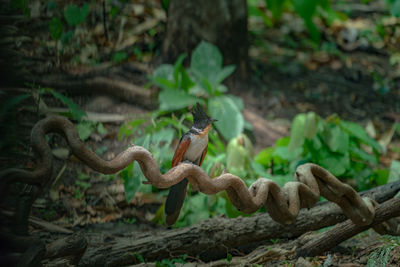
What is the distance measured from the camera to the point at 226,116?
2719 millimetres

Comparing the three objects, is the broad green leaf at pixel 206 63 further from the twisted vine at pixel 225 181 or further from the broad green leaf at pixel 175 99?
the twisted vine at pixel 225 181

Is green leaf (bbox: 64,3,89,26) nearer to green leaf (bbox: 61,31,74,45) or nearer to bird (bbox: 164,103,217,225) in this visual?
green leaf (bbox: 61,31,74,45)

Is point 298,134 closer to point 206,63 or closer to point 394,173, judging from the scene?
point 394,173

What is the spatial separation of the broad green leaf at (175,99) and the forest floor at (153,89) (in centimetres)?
16

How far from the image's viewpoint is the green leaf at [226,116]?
8.54ft

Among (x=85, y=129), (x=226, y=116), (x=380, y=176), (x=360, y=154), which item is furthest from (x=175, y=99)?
(x=380, y=176)

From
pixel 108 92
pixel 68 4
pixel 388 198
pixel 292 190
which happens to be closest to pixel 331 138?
pixel 388 198

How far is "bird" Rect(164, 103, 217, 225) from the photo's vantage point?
122 cm

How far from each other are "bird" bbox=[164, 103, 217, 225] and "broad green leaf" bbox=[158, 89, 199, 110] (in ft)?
3.59

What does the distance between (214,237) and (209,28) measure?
198cm

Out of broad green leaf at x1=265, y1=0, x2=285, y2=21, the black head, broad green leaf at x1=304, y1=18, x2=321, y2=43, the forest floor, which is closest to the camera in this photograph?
the black head

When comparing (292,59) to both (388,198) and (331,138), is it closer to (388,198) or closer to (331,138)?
(331,138)

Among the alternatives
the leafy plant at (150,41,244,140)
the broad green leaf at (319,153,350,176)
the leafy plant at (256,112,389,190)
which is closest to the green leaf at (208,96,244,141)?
the leafy plant at (150,41,244,140)

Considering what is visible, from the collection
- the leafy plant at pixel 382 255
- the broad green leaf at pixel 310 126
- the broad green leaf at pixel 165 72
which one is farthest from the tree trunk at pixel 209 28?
the leafy plant at pixel 382 255
